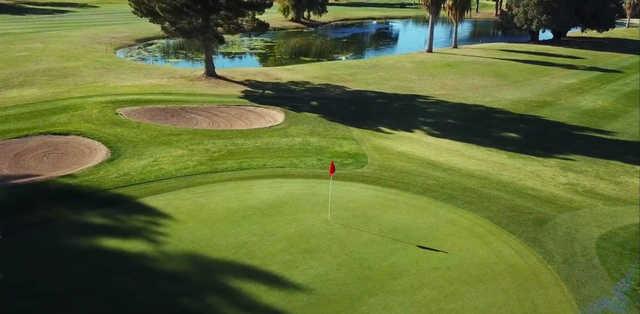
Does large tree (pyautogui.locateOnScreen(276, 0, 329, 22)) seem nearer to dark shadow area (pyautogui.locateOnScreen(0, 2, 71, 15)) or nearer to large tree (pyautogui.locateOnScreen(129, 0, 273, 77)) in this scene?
dark shadow area (pyautogui.locateOnScreen(0, 2, 71, 15))

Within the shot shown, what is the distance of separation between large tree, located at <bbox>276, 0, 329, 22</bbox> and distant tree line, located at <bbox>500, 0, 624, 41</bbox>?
30.9 meters

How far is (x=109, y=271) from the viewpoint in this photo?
→ 34.6ft

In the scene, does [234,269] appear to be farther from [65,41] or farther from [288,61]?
[65,41]

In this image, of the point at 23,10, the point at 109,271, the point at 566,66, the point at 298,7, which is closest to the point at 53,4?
the point at 23,10

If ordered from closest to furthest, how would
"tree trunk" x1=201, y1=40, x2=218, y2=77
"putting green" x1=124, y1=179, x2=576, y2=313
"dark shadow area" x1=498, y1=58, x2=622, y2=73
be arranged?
1. "putting green" x1=124, y1=179, x2=576, y2=313
2. "tree trunk" x1=201, y1=40, x2=218, y2=77
3. "dark shadow area" x1=498, y1=58, x2=622, y2=73

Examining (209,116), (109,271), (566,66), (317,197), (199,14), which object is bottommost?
(109,271)

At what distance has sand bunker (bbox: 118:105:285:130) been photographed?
24234 millimetres

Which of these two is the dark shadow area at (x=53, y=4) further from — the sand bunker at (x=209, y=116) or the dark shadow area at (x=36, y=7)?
the sand bunker at (x=209, y=116)

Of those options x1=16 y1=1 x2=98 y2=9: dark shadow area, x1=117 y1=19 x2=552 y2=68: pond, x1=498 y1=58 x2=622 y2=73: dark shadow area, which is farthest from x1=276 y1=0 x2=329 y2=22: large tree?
x1=498 y1=58 x2=622 y2=73: dark shadow area

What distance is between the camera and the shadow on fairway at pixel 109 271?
9.59 m

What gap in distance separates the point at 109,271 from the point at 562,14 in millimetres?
65480

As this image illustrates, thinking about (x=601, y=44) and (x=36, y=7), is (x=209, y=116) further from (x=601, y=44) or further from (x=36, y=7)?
(x=36, y=7)

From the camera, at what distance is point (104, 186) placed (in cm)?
1598

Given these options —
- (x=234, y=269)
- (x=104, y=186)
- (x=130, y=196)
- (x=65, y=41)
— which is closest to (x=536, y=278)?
(x=234, y=269)
